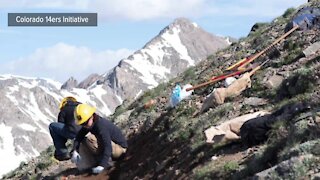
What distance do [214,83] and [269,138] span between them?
7273mm

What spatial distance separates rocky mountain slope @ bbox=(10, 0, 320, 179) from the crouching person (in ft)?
1.76

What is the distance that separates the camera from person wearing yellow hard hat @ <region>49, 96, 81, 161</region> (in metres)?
14.6

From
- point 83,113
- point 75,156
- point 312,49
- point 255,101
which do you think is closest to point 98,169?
point 75,156

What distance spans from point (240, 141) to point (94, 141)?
13.4 feet

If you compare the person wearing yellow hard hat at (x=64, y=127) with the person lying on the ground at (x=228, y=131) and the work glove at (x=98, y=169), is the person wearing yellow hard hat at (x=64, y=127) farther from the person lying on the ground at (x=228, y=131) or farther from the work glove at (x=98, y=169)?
the person lying on the ground at (x=228, y=131)

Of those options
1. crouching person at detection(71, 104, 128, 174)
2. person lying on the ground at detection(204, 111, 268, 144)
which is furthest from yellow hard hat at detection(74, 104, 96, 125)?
person lying on the ground at detection(204, 111, 268, 144)

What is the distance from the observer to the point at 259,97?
45.8 feet

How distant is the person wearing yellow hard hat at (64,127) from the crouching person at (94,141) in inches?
23.4

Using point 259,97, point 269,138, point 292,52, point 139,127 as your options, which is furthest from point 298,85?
point 139,127

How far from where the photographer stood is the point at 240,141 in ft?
38.2

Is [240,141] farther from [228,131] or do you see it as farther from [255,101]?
[255,101]

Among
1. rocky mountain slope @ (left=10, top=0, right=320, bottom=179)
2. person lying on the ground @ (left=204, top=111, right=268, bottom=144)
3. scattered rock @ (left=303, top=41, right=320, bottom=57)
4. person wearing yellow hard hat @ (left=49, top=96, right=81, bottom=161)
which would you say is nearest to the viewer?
rocky mountain slope @ (left=10, top=0, right=320, bottom=179)

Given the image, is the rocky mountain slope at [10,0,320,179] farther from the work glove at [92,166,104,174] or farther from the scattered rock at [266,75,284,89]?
the work glove at [92,166,104,174]

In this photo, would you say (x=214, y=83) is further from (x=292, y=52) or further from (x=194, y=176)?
(x=194, y=176)
